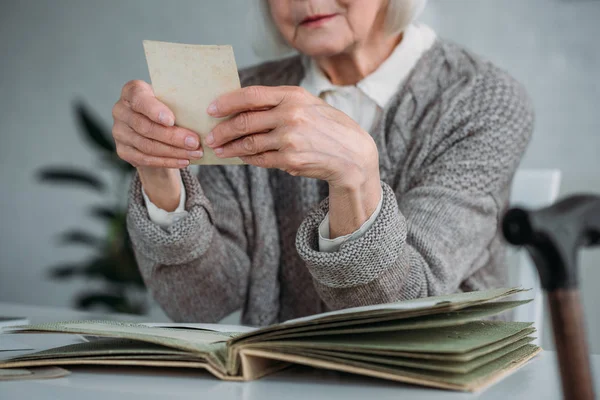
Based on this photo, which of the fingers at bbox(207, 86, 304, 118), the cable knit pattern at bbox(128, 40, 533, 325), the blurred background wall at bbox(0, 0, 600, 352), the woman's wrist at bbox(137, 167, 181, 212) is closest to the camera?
the fingers at bbox(207, 86, 304, 118)

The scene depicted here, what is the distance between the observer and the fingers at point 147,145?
2.56 ft

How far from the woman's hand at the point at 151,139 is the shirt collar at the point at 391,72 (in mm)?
439

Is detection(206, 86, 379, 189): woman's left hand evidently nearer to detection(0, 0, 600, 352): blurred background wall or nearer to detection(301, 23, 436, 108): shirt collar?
detection(301, 23, 436, 108): shirt collar

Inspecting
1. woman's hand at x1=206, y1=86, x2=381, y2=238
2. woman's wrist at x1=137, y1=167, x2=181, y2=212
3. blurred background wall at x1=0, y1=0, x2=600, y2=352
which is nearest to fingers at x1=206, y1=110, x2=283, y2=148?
woman's hand at x1=206, y1=86, x2=381, y2=238

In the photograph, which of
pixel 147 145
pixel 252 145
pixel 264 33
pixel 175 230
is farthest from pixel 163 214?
pixel 264 33

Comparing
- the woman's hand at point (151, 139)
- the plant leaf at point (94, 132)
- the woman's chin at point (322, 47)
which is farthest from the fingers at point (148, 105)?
the plant leaf at point (94, 132)

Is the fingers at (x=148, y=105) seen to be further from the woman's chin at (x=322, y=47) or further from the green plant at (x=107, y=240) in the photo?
the green plant at (x=107, y=240)

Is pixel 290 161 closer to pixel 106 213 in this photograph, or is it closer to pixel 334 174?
pixel 334 174

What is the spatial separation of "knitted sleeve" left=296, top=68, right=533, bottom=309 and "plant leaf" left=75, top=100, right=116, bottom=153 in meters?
1.70

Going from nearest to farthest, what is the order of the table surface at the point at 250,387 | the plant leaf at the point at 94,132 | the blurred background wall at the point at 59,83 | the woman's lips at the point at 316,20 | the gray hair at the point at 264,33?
the table surface at the point at 250,387 < the woman's lips at the point at 316,20 < the gray hair at the point at 264,33 < the plant leaf at the point at 94,132 < the blurred background wall at the point at 59,83

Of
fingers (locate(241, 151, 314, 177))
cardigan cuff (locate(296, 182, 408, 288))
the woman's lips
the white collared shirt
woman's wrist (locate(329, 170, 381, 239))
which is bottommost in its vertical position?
cardigan cuff (locate(296, 182, 408, 288))

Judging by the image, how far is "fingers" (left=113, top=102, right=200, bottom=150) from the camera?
764 millimetres

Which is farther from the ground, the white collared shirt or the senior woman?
the white collared shirt

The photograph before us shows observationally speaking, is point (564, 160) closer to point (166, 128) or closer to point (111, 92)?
point (166, 128)
